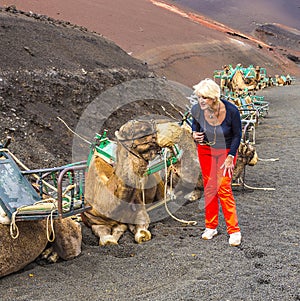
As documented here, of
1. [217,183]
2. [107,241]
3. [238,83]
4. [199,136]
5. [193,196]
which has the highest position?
[199,136]

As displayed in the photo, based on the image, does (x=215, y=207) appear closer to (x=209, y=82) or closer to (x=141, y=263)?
(x=141, y=263)

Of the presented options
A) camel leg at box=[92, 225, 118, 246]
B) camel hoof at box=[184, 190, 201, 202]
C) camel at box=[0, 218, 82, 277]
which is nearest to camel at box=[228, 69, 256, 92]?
camel hoof at box=[184, 190, 201, 202]

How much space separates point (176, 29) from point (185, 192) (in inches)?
1625

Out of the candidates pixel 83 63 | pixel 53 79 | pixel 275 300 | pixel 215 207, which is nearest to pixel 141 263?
pixel 215 207

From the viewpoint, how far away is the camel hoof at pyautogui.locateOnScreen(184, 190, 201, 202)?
754 cm

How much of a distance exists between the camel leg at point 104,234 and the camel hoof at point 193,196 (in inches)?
81.1

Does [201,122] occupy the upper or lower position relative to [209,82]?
lower

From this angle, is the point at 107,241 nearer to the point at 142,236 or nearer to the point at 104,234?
the point at 104,234

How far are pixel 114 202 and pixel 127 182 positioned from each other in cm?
32

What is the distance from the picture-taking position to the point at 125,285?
4.61 meters

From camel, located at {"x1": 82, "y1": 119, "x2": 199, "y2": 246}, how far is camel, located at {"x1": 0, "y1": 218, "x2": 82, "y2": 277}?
0.49m

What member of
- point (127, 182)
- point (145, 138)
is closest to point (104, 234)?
point (127, 182)

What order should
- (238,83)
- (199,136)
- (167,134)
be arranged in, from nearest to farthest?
(167,134)
(199,136)
(238,83)

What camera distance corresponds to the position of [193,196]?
7586 mm
